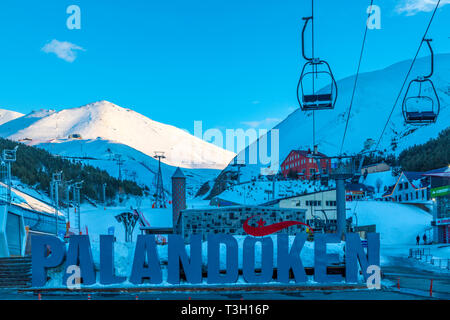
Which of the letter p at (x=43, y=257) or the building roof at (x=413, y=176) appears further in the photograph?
the building roof at (x=413, y=176)

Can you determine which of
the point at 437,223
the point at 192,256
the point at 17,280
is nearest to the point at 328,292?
the point at 192,256

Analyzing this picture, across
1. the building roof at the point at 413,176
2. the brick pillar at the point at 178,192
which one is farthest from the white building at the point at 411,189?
the brick pillar at the point at 178,192

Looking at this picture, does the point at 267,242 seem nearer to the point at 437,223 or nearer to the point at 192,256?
the point at 192,256

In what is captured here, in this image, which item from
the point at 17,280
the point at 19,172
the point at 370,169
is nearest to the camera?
the point at 17,280

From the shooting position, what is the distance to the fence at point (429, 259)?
4334 centimetres

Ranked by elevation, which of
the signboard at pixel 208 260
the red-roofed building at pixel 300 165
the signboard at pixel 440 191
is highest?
the red-roofed building at pixel 300 165

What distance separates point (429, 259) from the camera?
48.3 m

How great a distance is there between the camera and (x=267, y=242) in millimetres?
28172

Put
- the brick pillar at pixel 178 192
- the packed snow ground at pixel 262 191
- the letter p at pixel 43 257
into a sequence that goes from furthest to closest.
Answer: the packed snow ground at pixel 262 191
the brick pillar at pixel 178 192
the letter p at pixel 43 257

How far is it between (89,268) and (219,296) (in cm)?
830

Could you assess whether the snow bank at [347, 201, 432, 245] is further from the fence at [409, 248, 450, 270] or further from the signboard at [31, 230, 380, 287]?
the signboard at [31, 230, 380, 287]

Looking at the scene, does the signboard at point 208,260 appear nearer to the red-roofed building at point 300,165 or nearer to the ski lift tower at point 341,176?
the ski lift tower at point 341,176

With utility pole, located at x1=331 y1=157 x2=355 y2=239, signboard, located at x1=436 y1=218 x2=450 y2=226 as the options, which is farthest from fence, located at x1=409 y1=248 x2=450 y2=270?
utility pole, located at x1=331 y1=157 x2=355 y2=239

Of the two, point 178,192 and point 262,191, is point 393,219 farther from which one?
point 262,191
